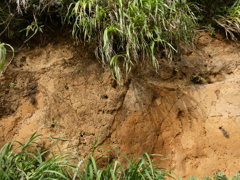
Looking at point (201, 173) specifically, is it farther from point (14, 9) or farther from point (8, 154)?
point (14, 9)

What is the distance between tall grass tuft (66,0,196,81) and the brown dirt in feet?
0.88

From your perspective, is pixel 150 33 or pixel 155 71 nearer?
pixel 150 33

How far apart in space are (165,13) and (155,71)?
708 millimetres

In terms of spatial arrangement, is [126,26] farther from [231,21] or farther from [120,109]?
[231,21]

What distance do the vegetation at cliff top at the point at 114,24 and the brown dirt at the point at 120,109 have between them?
0.22m

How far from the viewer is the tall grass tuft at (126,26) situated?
2.68 m

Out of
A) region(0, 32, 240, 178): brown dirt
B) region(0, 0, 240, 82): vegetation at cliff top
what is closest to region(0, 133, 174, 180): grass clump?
region(0, 32, 240, 178): brown dirt

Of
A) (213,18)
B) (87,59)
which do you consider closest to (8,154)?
(87,59)

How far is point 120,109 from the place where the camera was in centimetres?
291

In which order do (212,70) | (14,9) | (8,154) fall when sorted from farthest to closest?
1. (212,70)
2. (14,9)
3. (8,154)

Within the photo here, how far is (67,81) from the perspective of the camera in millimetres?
2885

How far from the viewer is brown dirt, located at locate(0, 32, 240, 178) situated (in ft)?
8.96

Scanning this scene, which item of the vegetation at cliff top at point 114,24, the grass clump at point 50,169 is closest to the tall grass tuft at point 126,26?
the vegetation at cliff top at point 114,24

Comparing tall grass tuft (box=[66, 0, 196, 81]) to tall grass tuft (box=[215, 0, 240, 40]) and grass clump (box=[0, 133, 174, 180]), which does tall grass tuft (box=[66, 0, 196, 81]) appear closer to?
tall grass tuft (box=[215, 0, 240, 40])
